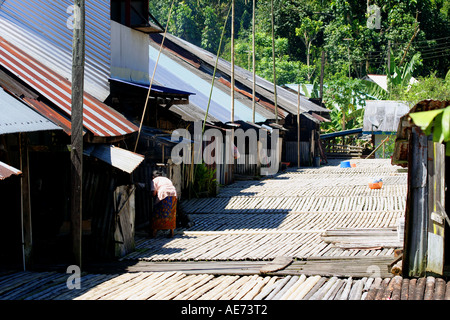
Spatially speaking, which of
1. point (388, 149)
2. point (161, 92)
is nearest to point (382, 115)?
point (388, 149)

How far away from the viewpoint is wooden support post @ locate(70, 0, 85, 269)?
26.9ft

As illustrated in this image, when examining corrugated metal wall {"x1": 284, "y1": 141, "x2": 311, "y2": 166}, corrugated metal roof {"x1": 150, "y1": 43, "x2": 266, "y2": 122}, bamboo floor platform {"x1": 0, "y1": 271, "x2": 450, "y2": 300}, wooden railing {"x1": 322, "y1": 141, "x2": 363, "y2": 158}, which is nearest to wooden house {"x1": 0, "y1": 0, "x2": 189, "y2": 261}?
bamboo floor platform {"x1": 0, "y1": 271, "x2": 450, "y2": 300}

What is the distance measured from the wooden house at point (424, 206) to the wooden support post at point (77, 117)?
418 cm

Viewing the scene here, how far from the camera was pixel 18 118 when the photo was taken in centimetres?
796

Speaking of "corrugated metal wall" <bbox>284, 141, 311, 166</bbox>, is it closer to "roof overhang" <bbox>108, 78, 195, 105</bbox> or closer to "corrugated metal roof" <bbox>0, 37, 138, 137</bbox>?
"roof overhang" <bbox>108, 78, 195, 105</bbox>

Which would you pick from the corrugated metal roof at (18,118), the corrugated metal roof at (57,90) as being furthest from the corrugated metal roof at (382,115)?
the corrugated metal roof at (18,118)

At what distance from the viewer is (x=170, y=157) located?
13.9 m

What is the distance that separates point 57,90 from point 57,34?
326 centimetres

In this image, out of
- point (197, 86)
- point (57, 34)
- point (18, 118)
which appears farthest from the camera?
point (197, 86)

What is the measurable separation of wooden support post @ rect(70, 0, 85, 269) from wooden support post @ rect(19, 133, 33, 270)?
65 cm

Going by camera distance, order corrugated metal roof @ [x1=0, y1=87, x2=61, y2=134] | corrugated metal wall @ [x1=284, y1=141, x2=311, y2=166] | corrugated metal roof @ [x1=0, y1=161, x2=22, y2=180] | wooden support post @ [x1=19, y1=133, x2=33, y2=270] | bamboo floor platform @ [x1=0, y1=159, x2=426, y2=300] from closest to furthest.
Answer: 1. corrugated metal roof @ [x1=0, y1=161, x2=22, y2=180]
2. bamboo floor platform @ [x1=0, y1=159, x2=426, y2=300]
3. corrugated metal roof @ [x1=0, y1=87, x2=61, y2=134]
4. wooden support post @ [x1=19, y1=133, x2=33, y2=270]
5. corrugated metal wall @ [x1=284, y1=141, x2=311, y2=166]

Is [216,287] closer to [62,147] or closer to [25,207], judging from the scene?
[25,207]

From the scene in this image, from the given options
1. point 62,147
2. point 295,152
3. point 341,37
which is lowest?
point 295,152
